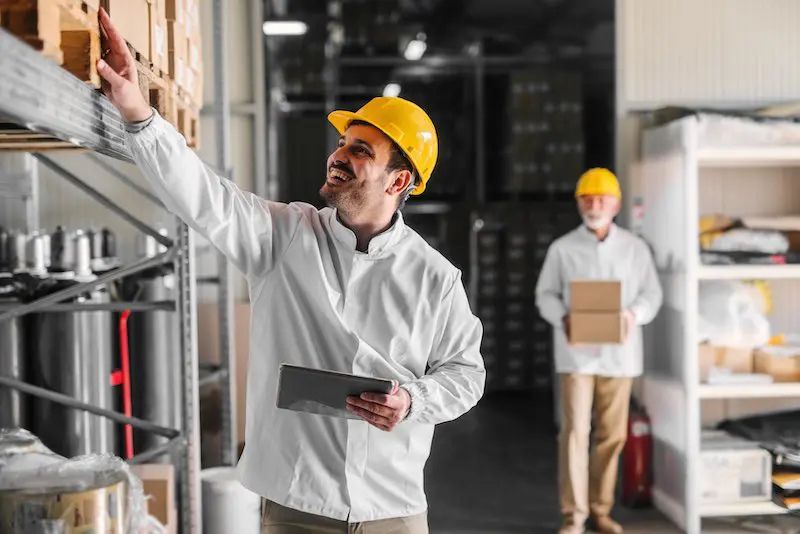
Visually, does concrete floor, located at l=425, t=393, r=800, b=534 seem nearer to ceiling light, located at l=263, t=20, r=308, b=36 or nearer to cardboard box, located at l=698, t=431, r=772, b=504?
cardboard box, located at l=698, t=431, r=772, b=504

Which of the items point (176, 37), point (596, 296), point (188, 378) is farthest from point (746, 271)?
point (176, 37)

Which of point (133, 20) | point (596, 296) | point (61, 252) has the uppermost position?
point (133, 20)

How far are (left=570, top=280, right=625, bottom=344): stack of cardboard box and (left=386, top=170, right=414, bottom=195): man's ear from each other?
314 cm

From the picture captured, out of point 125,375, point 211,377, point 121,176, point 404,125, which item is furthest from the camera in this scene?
point 211,377

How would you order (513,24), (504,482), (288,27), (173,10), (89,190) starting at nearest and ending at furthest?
(173,10)
(89,190)
(504,482)
(288,27)
(513,24)

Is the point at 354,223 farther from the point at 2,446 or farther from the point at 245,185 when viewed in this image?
the point at 245,185

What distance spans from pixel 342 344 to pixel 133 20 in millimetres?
1196

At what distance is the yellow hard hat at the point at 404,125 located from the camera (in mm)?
2992

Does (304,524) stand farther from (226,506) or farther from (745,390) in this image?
(745,390)

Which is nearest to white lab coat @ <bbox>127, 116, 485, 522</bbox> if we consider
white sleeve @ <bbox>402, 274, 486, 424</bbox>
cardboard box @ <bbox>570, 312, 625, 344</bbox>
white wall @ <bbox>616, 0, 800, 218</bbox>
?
white sleeve @ <bbox>402, 274, 486, 424</bbox>

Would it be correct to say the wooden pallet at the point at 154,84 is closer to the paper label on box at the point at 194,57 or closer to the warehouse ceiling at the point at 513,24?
the paper label on box at the point at 194,57

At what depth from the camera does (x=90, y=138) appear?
8.26 feet

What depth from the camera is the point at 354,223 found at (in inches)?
115

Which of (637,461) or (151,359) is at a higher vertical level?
(151,359)
